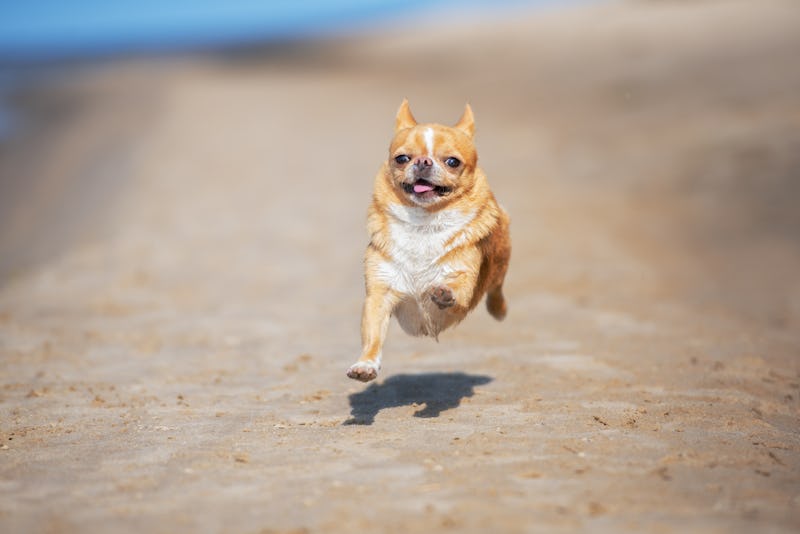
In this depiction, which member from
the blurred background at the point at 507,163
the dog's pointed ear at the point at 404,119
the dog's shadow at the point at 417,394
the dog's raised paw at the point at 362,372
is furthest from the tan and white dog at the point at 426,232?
the blurred background at the point at 507,163

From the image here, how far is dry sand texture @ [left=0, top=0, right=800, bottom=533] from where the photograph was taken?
4852 millimetres

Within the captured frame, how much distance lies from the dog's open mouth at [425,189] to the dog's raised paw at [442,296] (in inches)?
22.7

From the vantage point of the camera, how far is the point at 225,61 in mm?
45469

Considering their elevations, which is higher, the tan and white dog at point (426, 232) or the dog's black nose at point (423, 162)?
the dog's black nose at point (423, 162)

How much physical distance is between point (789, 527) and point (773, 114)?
14421 millimetres

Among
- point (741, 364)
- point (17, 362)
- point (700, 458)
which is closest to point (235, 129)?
point (17, 362)

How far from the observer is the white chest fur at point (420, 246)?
20.3ft

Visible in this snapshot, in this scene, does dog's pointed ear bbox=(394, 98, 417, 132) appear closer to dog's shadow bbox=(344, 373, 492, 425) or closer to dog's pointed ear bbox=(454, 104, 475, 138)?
dog's pointed ear bbox=(454, 104, 475, 138)

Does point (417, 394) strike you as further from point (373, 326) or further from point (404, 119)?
point (404, 119)

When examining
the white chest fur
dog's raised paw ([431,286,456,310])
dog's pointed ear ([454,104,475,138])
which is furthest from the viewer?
dog's pointed ear ([454,104,475,138])

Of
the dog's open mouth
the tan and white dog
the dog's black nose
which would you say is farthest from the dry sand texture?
the dog's black nose

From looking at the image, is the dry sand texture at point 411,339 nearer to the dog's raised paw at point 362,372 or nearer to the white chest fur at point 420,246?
the dog's raised paw at point 362,372

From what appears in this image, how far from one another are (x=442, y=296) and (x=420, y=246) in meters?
0.42

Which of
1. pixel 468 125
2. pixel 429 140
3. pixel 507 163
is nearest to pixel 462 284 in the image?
pixel 429 140
